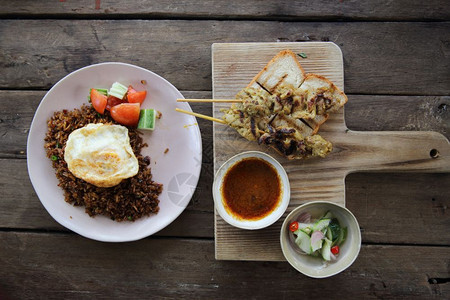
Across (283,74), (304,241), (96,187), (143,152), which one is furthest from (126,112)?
(304,241)

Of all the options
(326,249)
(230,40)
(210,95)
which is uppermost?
(230,40)

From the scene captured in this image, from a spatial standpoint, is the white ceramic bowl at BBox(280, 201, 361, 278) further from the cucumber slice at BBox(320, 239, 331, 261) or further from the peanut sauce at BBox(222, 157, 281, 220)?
the peanut sauce at BBox(222, 157, 281, 220)

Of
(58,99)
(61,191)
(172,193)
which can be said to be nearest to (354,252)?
(172,193)

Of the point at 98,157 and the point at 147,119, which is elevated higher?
the point at 147,119

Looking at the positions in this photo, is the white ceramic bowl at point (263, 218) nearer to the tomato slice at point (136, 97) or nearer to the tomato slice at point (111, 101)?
the tomato slice at point (136, 97)

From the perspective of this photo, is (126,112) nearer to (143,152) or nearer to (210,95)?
(143,152)

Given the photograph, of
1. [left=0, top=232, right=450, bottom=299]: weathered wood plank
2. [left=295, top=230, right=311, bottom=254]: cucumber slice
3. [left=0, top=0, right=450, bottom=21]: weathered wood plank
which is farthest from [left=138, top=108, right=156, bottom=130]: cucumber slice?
[left=295, top=230, right=311, bottom=254]: cucumber slice

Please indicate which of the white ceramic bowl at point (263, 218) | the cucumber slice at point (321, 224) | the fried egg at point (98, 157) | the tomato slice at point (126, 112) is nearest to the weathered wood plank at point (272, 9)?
the tomato slice at point (126, 112)
